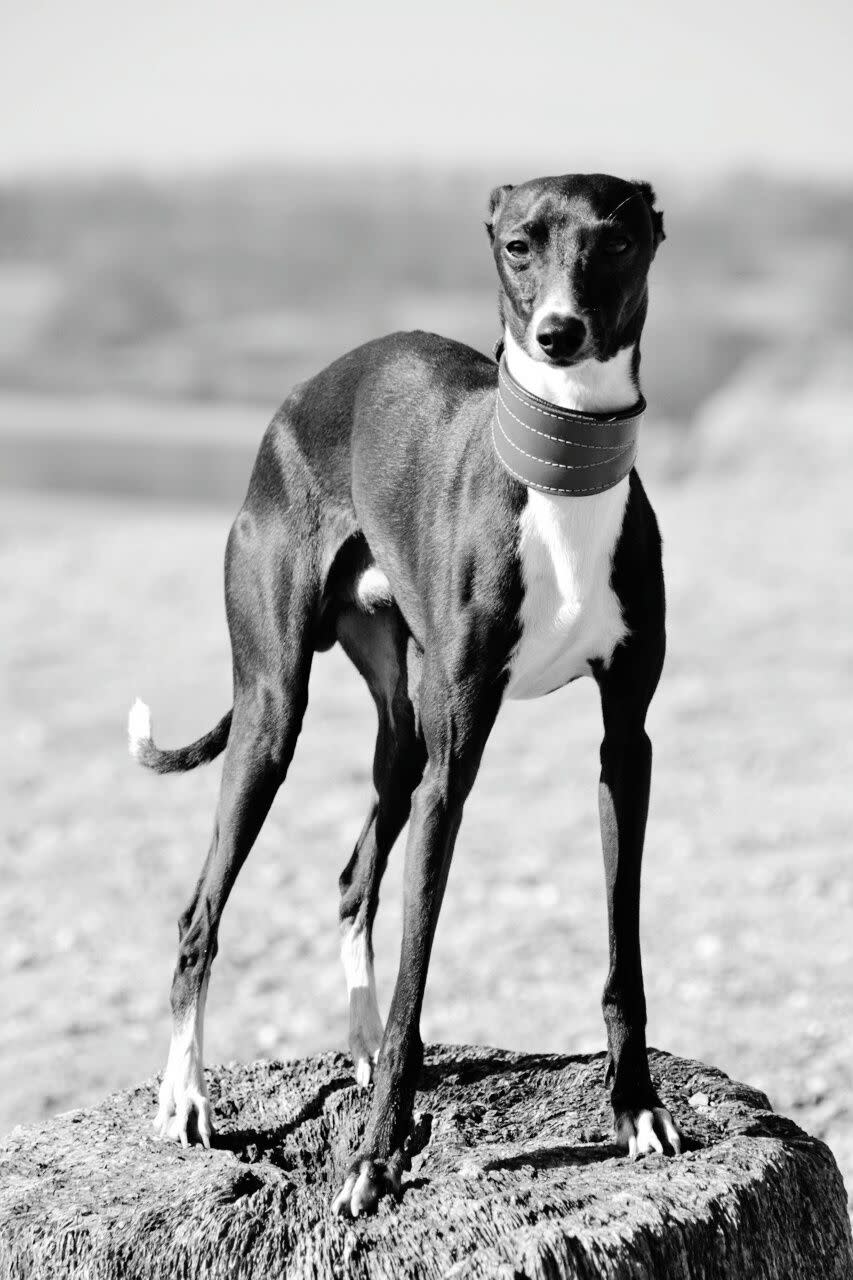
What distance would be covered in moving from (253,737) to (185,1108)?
0.88m

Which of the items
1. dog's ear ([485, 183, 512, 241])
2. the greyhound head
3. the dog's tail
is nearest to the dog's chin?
the greyhound head

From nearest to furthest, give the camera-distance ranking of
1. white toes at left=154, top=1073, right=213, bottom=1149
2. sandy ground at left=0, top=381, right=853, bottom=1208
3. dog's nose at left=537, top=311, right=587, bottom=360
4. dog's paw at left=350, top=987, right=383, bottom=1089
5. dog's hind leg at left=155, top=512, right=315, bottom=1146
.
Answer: dog's nose at left=537, top=311, right=587, bottom=360 < white toes at left=154, top=1073, right=213, bottom=1149 < dog's hind leg at left=155, top=512, right=315, bottom=1146 < dog's paw at left=350, top=987, right=383, bottom=1089 < sandy ground at left=0, top=381, right=853, bottom=1208

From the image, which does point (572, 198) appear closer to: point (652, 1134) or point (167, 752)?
point (652, 1134)

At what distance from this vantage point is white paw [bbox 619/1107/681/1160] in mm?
3236

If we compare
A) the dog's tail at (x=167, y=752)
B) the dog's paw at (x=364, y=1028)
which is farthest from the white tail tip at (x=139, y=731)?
the dog's paw at (x=364, y=1028)

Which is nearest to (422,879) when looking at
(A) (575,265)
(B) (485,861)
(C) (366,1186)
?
(C) (366,1186)

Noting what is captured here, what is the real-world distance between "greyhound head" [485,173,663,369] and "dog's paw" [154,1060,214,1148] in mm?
1895

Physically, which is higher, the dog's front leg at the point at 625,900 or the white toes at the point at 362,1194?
the dog's front leg at the point at 625,900

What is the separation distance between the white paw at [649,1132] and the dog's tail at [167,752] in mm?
1542

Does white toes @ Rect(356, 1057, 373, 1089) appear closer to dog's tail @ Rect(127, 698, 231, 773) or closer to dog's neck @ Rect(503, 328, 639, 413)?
dog's tail @ Rect(127, 698, 231, 773)

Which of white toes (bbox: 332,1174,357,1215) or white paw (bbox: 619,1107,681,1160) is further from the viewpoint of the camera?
white paw (bbox: 619,1107,681,1160)

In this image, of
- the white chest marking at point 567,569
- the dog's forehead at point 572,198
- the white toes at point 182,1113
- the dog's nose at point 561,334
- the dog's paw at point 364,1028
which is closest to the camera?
the dog's nose at point 561,334

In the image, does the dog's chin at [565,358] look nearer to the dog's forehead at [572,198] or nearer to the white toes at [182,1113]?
the dog's forehead at [572,198]

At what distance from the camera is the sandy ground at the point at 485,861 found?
652cm
